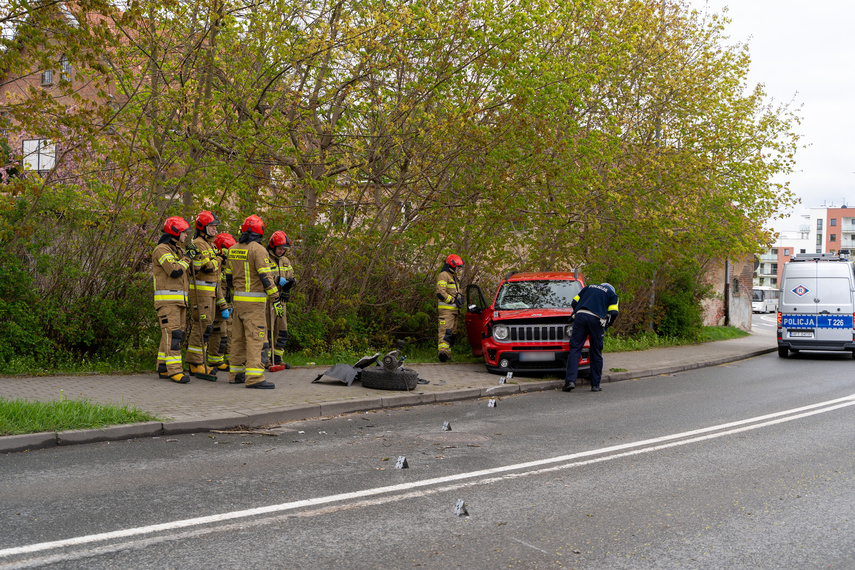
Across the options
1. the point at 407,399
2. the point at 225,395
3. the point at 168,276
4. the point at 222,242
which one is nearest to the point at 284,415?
the point at 225,395

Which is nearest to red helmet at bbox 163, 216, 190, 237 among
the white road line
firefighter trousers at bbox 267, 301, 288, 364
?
firefighter trousers at bbox 267, 301, 288, 364

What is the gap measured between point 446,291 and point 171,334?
596 centimetres

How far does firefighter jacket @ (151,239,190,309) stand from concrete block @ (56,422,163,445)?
9.39 feet

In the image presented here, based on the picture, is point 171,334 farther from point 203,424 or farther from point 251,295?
point 203,424

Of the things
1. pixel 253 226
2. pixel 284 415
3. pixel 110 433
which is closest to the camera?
pixel 110 433

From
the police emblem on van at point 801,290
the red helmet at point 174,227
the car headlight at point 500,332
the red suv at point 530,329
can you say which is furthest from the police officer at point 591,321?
the police emblem on van at point 801,290

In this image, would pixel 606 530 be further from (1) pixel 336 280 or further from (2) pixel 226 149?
(1) pixel 336 280

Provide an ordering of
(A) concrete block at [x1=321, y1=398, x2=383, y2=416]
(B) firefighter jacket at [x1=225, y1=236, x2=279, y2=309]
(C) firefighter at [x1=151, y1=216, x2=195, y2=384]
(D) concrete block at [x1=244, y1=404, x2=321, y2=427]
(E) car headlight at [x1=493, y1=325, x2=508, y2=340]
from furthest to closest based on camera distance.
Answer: (E) car headlight at [x1=493, y1=325, x2=508, y2=340]
(B) firefighter jacket at [x1=225, y1=236, x2=279, y2=309]
(C) firefighter at [x1=151, y1=216, x2=195, y2=384]
(A) concrete block at [x1=321, y1=398, x2=383, y2=416]
(D) concrete block at [x1=244, y1=404, x2=321, y2=427]

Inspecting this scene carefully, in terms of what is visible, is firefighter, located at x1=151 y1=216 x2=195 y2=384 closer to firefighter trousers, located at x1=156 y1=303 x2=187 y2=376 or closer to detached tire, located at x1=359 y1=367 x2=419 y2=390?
firefighter trousers, located at x1=156 y1=303 x2=187 y2=376

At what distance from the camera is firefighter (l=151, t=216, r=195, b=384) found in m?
9.62

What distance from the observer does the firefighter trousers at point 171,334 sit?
9695 millimetres

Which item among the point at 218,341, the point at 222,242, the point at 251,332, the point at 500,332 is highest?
the point at 222,242

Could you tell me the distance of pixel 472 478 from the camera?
5.80 metres

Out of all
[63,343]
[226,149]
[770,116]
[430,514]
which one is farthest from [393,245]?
[770,116]
